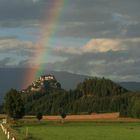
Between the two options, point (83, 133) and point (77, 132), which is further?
point (77, 132)

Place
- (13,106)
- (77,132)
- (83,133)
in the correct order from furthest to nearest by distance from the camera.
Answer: (13,106)
(77,132)
(83,133)

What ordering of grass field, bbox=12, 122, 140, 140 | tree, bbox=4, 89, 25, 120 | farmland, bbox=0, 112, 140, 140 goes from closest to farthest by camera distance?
1. farmland, bbox=0, 112, 140, 140
2. grass field, bbox=12, 122, 140, 140
3. tree, bbox=4, 89, 25, 120

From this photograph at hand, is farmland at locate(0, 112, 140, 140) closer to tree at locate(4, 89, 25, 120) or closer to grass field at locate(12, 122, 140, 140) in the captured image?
grass field at locate(12, 122, 140, 140)

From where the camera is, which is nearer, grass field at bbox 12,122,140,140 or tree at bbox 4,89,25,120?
grass field at bbox 12,122,140,140

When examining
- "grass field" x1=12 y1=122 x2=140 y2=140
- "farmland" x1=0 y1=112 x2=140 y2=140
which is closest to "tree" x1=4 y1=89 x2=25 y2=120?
"farmland" x1=0 y1=112 x2=140 y2=140

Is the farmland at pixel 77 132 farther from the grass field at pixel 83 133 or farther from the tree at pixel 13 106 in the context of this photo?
the tree at pixel 13 106

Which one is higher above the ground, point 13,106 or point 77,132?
point 13,106

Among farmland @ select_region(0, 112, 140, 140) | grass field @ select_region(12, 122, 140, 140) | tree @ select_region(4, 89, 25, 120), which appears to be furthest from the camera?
tree @ select_region(4, 89, 25, 120)

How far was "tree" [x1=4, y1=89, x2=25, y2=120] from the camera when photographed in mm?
152450

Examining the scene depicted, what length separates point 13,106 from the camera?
153250mm

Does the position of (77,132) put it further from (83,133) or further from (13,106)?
(13,106)

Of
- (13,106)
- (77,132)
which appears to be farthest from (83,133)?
(13,106)

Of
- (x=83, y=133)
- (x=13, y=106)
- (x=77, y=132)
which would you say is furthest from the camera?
(x=13, y=106)

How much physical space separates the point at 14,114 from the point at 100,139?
98.3 meters
